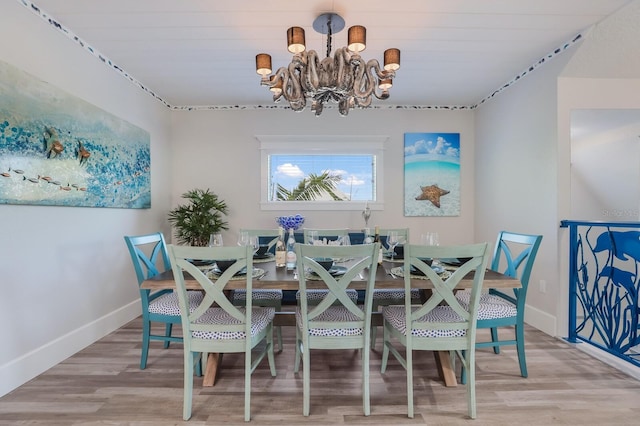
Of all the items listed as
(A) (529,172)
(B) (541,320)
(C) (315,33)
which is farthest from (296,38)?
(B) (541,320)

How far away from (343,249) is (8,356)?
2.28 metres

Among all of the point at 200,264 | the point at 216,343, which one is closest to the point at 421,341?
the point at 216,343

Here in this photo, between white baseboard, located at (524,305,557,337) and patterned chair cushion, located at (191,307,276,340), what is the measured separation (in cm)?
262

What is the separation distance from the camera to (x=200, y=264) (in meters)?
2.19

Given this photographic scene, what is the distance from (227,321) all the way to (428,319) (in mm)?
1203

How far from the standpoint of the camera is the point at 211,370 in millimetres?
1996

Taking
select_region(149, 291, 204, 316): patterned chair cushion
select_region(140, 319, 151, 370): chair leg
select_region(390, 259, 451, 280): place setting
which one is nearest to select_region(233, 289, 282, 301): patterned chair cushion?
select_region(149, 291, 204, 316): patterned chair cushion

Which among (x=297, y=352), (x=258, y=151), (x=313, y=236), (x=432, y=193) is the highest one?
(x=258, y=151)

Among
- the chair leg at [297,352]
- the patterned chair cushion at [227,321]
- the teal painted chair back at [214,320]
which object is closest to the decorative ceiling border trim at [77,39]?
the teal painted chair back at [214,320]

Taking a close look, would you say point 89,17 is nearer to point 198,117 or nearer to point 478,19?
point 198,117

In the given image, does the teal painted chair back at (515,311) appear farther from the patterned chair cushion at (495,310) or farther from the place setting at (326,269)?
the place setting at (326,269)

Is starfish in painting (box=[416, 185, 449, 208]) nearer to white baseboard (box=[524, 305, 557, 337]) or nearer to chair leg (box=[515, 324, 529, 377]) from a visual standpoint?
white baseboard (box=[524, 305, 557, 337])

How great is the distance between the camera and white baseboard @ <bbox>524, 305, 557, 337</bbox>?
2.80m

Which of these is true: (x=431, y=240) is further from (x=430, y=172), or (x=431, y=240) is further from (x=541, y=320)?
(x=430, y=172)
